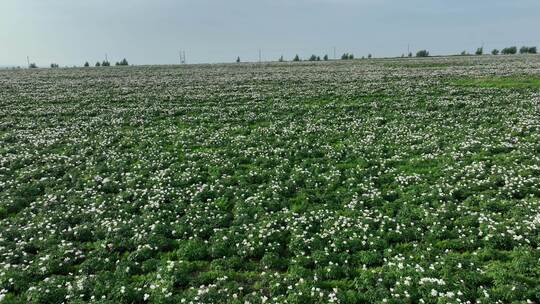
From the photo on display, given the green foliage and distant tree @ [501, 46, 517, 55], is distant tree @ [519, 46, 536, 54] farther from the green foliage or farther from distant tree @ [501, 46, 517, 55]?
the green foliage

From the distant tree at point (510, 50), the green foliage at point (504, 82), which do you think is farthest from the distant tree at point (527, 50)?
the green foliage at point (504, 82)

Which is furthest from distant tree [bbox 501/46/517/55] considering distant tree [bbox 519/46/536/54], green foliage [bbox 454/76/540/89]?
green foliage [bbox 454/76/540/89]

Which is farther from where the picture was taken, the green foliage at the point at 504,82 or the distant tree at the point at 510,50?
the distant tree at the point at 510,50

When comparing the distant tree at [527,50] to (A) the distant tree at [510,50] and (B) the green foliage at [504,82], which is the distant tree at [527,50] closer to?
(A) the distant tree at [510,50]

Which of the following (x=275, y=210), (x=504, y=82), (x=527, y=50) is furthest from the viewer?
(x=527, y=50)

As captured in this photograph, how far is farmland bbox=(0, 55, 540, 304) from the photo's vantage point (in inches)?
348

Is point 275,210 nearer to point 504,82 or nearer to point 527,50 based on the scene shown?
point 504,82

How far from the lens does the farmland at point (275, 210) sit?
8.83m

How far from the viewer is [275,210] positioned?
12.8 m

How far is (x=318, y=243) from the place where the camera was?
34.5 ft

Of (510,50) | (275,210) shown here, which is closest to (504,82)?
(275,210)

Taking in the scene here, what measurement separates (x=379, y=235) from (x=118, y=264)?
688cm

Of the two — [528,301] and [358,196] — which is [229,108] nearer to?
[358,196]

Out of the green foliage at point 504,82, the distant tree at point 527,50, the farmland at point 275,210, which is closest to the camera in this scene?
the farmland at point 275,210
